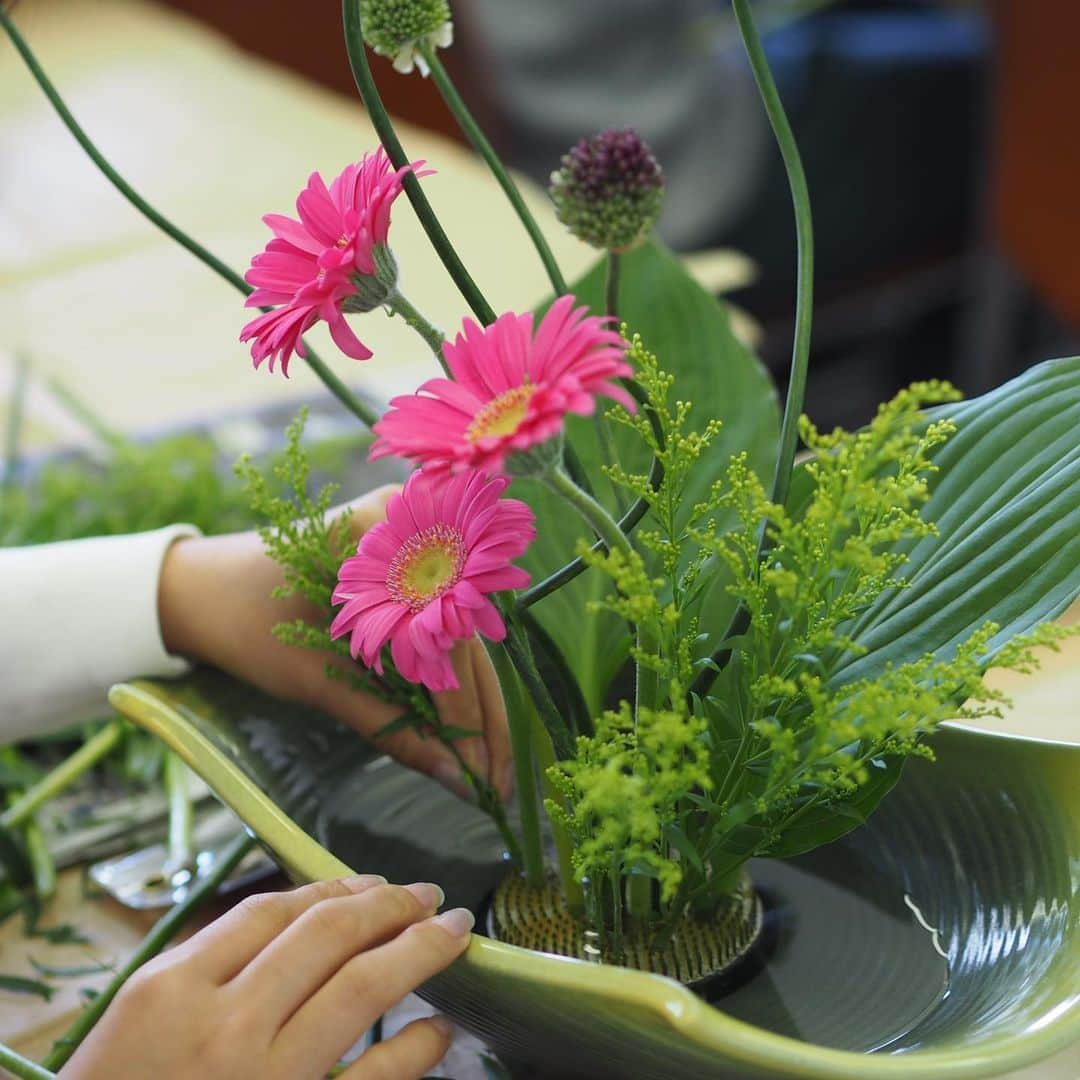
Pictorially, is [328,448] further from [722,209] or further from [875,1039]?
[722,209]

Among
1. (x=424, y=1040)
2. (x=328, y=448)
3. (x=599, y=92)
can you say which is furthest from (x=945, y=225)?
(x=424, y=1040)

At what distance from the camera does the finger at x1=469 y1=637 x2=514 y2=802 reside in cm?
39

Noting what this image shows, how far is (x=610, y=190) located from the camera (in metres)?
0.34

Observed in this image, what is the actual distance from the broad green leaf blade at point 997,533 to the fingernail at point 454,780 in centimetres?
12

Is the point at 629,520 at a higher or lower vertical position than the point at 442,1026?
higher

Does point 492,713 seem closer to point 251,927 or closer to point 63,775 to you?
point 251,927

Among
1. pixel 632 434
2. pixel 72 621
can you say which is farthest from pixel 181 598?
pixel 632 434

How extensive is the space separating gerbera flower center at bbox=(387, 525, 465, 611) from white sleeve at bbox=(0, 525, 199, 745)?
174 mm

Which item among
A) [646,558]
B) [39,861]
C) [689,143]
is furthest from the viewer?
[689,143]

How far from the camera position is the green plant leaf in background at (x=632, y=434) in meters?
0.39

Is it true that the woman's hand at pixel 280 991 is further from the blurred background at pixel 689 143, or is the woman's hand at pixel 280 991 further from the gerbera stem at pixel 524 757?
the blurred background at pixel 689 143

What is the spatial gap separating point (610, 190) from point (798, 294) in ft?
0.18

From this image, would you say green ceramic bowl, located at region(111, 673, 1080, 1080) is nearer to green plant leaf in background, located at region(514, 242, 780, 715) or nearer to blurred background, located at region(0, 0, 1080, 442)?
green plant leaf in background, located at region(514, 242, 780, 715)

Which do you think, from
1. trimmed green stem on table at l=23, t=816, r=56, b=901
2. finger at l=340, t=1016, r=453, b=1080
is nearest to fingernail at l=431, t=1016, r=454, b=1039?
finger at l=340, t=1016, r=453, b=1080
